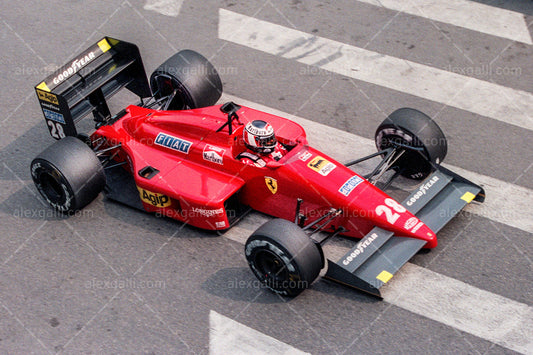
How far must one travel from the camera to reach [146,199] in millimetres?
8508

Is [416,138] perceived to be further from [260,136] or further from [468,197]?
[260,136]

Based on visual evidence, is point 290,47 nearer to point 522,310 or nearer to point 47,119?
point 47,119

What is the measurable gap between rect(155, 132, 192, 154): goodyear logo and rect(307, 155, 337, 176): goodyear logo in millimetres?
1640

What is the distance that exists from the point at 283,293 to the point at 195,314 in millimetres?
1005

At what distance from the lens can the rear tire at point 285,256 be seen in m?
7.05

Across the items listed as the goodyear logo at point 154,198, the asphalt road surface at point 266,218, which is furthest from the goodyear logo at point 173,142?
the asphalt road surface at point 266,218

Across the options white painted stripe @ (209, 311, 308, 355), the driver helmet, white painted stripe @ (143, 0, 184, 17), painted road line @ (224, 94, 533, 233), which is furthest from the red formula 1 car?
white painted stripe @ (143, 0, 184, 17)

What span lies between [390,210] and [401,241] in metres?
0.38

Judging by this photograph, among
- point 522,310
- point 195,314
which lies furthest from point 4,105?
point 522,310

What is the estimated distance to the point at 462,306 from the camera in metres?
7.45

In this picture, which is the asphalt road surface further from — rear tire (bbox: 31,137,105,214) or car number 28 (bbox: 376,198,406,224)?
car number 28 (bbox: 376,198,406,224)

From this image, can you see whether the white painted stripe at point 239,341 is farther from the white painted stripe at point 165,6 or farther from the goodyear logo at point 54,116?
the white painted stripe at point 165,6

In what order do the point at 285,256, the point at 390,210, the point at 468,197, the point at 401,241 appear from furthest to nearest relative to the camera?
the point at 468,197 → the point at 390,210 → the point at 401,241 → the point at 285,256

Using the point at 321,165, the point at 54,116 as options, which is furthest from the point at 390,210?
the point at 54,116
